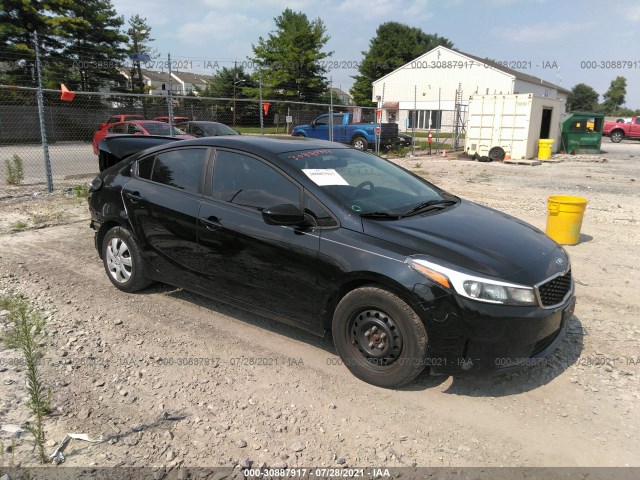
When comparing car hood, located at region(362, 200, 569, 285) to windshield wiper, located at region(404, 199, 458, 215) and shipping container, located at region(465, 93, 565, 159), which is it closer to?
windshield wiper, located at region(404, 199, 458, 215)

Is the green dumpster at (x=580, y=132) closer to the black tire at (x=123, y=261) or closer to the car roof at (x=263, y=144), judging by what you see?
the car roof at (x=263, y=144)

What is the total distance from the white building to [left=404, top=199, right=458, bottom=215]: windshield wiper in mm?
39447

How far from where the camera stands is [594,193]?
11438 mm

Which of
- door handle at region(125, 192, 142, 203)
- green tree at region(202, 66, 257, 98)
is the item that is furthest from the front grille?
green tree at region(202, 66, 257, 98)

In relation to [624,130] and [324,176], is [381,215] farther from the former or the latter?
[624,130]

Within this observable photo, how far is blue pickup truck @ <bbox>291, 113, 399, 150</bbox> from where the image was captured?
70.9ft

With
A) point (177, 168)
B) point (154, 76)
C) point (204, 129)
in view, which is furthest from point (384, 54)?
point (177, 168)

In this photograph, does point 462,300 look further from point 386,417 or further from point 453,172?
point 453,172

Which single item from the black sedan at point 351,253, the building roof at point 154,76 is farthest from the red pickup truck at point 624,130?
the building roof at point 154,76

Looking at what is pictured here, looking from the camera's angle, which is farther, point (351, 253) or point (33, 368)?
point (351, 253)

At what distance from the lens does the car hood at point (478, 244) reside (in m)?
3.06

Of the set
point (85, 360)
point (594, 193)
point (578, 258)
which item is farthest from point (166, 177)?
point (594, 193)

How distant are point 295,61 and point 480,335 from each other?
151 ft

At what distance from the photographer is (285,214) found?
3355 millimetres
